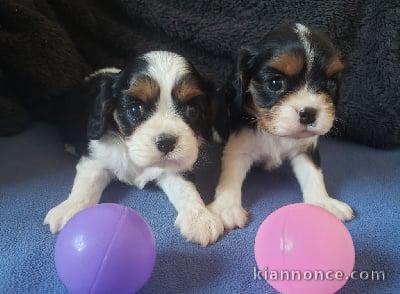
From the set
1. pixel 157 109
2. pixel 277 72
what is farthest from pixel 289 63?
pixel 157 109

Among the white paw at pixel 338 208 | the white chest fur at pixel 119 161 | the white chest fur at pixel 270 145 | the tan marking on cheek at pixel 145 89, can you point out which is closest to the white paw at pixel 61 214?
the white chest fur at pixel 119 161

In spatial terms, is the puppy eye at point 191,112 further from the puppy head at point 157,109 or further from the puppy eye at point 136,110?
the puppy eye at point 136,110

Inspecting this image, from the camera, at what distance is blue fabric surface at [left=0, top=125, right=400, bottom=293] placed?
1920 millimetres

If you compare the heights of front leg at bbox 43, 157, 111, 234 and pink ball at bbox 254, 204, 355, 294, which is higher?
pink ball at bbox 254, 204, 355, 294

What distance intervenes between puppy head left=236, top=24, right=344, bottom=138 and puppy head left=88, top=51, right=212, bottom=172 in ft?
0.93

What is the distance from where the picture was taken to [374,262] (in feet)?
6.77

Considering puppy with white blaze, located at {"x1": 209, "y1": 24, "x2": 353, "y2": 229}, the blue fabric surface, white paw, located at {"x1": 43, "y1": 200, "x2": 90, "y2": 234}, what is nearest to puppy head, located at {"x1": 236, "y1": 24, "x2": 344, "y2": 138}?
puppy with white blaze, located at {"x1": 209, "y1": 24, "x2": 353, "y2": 229}

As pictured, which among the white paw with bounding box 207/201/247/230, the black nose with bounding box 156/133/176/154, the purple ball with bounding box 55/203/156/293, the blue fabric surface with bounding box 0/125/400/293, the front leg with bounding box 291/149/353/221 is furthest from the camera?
the front leg with bounding box 291/149/353/221

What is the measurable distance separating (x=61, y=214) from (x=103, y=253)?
63 cm

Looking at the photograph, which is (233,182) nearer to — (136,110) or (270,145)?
(270,145)

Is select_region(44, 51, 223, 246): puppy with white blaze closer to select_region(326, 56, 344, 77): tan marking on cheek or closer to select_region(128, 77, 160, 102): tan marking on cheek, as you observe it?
select_region(128, 77, 160, 102): tan marking on cheek

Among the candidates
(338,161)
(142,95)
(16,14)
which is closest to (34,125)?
(16,14)

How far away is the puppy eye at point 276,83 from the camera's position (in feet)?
7.34

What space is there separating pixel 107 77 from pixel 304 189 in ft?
3.51
